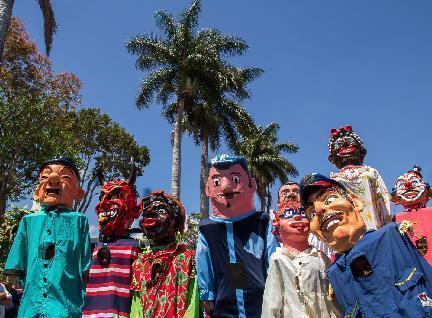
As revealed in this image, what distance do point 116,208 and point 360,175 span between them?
2.46m

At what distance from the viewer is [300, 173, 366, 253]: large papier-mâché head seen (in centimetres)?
321

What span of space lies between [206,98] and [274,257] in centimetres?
1666

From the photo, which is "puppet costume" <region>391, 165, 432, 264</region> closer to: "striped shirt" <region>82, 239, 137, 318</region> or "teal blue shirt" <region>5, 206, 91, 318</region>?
"striped shirt" <region>82, 239, 137, 318</region>

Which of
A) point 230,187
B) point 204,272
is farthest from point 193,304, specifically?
point 230,187

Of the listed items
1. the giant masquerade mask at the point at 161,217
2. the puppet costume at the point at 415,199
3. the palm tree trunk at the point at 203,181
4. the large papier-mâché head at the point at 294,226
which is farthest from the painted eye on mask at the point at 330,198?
the palm tree trunk at the point at 203,181

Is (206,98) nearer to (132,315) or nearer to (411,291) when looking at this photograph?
(132,315)

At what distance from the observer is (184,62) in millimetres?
18891

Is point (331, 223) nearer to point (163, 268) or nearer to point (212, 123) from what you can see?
point (163, 268)

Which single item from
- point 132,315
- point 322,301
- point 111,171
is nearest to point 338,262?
point 322,301

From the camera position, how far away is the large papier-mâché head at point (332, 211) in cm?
321

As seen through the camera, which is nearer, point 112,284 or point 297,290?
point 297,290

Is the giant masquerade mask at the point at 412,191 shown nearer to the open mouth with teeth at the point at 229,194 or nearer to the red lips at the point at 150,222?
the open mouth with teeth at the point at 229,194

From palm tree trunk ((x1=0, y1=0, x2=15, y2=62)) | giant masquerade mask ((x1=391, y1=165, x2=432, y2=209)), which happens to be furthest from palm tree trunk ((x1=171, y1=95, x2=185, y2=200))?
giant masquerade mask ((x1=391, y1=165, x2=432, y2=209))

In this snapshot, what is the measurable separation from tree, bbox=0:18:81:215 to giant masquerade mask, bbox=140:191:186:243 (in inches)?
513
